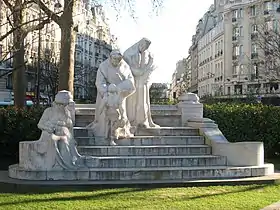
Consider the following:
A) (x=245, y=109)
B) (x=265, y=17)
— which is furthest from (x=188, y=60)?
(x=245, y=109)

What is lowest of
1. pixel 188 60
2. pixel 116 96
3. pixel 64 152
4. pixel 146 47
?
pixel 64 152

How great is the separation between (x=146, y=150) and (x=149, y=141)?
64cm

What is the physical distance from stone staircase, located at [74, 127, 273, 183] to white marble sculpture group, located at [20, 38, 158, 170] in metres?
0.32

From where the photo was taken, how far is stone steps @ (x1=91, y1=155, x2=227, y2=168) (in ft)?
34.7

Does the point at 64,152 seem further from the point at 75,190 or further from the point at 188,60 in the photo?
the point at 188,60

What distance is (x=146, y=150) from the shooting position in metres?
11.4

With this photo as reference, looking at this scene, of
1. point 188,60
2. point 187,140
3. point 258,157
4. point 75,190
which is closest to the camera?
point 75,190

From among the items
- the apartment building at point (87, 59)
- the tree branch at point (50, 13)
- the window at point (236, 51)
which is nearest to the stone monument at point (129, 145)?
the tree branch at point (50, 13)

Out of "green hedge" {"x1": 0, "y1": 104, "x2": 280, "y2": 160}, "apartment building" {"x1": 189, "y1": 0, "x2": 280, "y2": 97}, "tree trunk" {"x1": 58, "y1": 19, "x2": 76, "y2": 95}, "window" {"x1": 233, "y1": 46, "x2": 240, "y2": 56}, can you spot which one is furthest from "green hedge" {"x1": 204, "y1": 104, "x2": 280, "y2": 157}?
"window" {"x1": 233, "y1": 46, "x2": 240, "y2": 56}

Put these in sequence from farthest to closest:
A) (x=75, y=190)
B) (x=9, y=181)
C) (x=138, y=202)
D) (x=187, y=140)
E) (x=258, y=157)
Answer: (x=187, y=140) < (x=258, y=157) < (x=9, y=181) < (x=75, y=190) < (x=138, y=202)

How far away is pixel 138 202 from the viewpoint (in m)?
8.38

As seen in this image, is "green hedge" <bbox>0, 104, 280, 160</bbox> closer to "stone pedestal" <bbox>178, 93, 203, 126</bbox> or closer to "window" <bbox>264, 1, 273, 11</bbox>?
"stone pedestal" <bbox>178, 93, 203, 126</bbox>

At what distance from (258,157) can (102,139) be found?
3.68 metres

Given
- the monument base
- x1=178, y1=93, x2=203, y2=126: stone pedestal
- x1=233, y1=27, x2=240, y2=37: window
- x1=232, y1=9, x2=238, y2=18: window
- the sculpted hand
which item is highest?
x1=232, y1=9, x2=238, y2=18: window
